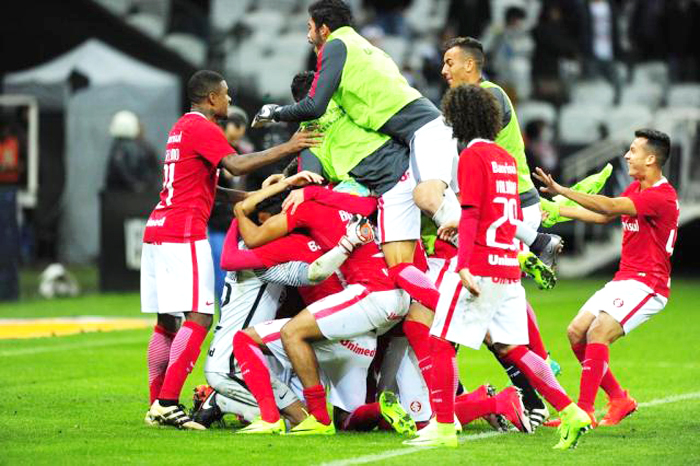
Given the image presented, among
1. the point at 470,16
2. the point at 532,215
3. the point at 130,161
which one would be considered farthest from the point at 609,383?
the point at 470,16

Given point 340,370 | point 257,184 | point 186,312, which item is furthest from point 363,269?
point 257,184

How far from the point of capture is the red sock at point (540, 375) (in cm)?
816

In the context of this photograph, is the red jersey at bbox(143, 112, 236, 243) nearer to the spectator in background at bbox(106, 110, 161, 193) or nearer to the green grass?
the green grass

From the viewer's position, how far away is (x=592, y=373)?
900 cm

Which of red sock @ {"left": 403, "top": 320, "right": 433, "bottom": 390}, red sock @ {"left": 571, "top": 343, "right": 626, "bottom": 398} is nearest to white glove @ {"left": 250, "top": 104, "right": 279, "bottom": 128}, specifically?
red sock @ {"left": 403, "top": 320, "right": 433, "bottom": 390}

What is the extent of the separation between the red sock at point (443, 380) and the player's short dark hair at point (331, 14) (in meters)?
2.38

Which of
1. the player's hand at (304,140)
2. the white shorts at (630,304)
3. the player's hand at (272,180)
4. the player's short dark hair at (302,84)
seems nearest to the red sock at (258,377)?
the player's hand at (272,180)

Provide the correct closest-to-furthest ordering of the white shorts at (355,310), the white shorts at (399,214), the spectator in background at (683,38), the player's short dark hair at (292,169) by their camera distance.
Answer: the white shorts at (355,310) → the white shorts at (399,214) → the player's short dark hair at (292,169) → the spectator in background at (683,38)

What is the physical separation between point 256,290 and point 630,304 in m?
2.37

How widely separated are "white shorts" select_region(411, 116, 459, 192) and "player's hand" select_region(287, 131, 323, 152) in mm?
594

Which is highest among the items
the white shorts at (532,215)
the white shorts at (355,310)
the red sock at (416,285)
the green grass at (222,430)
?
the white shorts at (532,215)

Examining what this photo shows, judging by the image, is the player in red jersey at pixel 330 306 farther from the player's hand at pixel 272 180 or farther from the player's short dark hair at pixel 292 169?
the player's short dark hair at pixel 292 169

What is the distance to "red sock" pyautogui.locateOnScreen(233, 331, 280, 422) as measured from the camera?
8711 millimetres

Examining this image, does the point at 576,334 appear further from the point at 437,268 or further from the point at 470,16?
the point at 470,16
